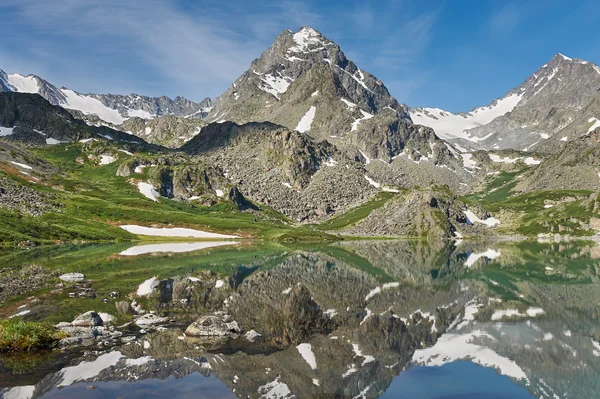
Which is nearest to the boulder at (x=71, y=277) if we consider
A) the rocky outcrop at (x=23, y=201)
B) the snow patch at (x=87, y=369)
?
the snow patch at (x=87, y=369)

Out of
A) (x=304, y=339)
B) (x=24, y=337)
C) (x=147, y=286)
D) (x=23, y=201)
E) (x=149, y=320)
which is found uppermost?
(x=304, y=339)

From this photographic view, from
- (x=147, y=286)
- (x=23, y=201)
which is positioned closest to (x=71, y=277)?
(x=147, y=286)

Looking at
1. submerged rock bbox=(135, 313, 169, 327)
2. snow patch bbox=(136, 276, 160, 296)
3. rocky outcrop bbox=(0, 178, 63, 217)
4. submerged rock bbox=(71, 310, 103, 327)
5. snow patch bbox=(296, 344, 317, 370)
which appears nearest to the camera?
snow patch bbox=(296, 344, 317, 370)

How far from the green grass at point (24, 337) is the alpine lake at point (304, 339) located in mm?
1114

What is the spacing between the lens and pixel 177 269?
267ft

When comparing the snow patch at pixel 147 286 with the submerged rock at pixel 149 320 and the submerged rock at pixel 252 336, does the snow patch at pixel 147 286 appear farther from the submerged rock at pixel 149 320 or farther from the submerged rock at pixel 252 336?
the submerged rock at pixel 252 336

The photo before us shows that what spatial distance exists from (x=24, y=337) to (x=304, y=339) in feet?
63.0

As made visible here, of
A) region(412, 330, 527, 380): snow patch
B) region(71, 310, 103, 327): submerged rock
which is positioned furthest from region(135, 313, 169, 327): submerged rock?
region(412, 330, 527, 380): snow patch

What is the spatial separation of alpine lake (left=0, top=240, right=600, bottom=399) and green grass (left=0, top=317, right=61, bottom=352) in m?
1.11

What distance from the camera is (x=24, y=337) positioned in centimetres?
3000

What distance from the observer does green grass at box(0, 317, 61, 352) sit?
1168 inches

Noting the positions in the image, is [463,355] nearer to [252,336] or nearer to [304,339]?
[304,339]

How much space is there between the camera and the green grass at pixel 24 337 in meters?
29.7

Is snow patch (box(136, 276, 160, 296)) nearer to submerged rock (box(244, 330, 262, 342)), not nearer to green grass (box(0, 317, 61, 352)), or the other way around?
green grass (box(0, 317, 61, 352))
